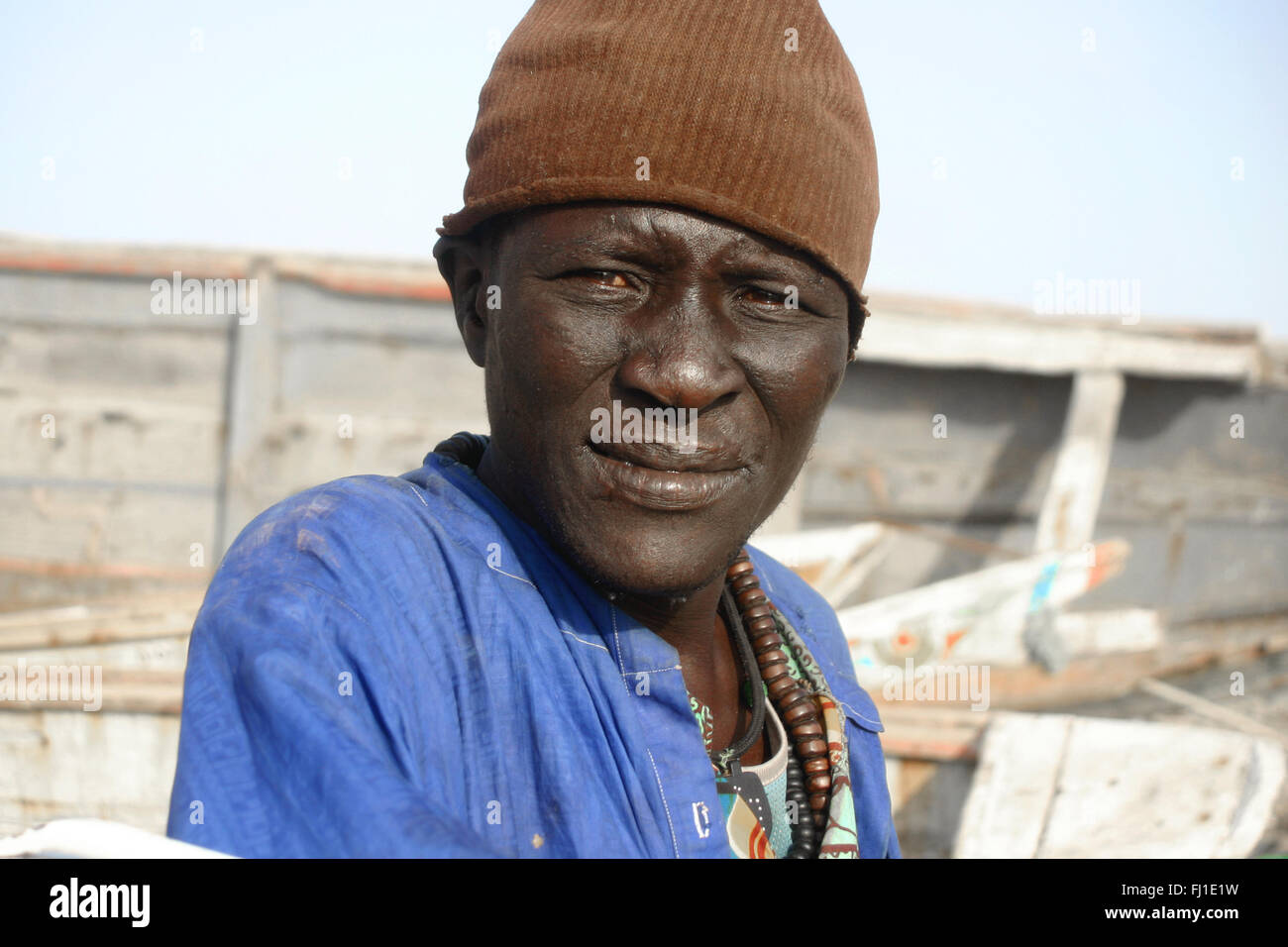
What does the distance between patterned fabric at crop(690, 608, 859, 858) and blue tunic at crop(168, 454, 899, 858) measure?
0.39 feet

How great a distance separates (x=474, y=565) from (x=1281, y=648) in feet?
21.5

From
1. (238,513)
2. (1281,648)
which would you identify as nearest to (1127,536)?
(1281,648)

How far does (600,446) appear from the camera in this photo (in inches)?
53.3

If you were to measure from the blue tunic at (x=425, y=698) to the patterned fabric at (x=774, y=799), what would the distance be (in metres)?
0.12

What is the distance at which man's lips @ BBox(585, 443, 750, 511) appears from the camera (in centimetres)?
134

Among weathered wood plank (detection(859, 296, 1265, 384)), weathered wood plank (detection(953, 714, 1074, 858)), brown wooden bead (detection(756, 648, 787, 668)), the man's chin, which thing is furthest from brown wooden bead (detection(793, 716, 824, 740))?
weathered wood plank (detection(859, 296, 1265, 384))

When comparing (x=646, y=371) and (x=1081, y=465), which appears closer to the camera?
(x=646, y=371)

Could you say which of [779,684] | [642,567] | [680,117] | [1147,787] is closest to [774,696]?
[779,684]

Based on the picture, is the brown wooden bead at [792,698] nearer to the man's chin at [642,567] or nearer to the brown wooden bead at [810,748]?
the brown wooden bead at [810,748]

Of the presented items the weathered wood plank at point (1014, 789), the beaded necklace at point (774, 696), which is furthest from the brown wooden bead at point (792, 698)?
the weathered wood plank at point (1014, 789)

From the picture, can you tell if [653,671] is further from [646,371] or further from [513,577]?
[646,371]

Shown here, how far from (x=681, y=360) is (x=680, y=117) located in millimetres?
323

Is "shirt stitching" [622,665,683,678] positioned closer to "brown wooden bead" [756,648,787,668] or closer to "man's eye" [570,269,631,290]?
"brown wooden bead" [756,648,787,668]

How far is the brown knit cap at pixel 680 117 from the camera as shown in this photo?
134 centimetres
